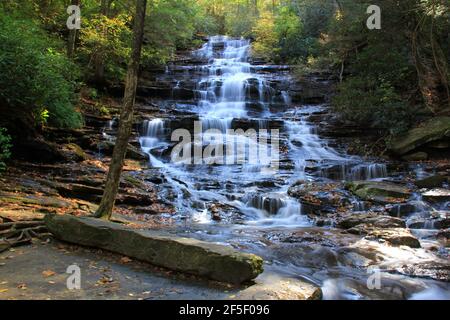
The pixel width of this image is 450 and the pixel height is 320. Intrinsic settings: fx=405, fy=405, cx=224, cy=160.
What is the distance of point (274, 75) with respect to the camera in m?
Answer: 26.1

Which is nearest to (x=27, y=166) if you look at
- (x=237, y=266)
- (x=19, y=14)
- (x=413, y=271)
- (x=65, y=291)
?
(x=19, y=14)

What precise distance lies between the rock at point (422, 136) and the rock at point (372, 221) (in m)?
6.57

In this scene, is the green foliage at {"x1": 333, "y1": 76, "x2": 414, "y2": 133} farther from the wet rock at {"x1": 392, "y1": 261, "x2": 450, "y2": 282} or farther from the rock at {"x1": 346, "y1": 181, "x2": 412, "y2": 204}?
the wet rock at {"x1": 392, "y1": 261, "x2": 450, "y2": 282}

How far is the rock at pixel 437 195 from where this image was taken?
1173 centimetres

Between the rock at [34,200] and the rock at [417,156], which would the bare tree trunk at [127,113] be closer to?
the rock at [34,200]

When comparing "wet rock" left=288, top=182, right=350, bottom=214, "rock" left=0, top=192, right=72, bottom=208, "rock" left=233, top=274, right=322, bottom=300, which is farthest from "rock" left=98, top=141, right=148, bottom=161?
"rock" left=233, top=274, right=322, bottom=300

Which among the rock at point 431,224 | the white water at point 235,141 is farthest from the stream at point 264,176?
the rock at point 431,224

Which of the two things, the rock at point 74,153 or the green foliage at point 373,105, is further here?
the green foliage at point 373,105

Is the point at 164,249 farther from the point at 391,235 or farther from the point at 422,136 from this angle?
the point at 422,136

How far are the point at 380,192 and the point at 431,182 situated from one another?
6.86 feet

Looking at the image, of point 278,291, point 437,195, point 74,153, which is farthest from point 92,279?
point 437,195

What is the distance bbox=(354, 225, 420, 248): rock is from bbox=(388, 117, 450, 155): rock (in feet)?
24.7

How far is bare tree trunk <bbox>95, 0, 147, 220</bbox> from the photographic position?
25.6 feet

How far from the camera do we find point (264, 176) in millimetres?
14852
